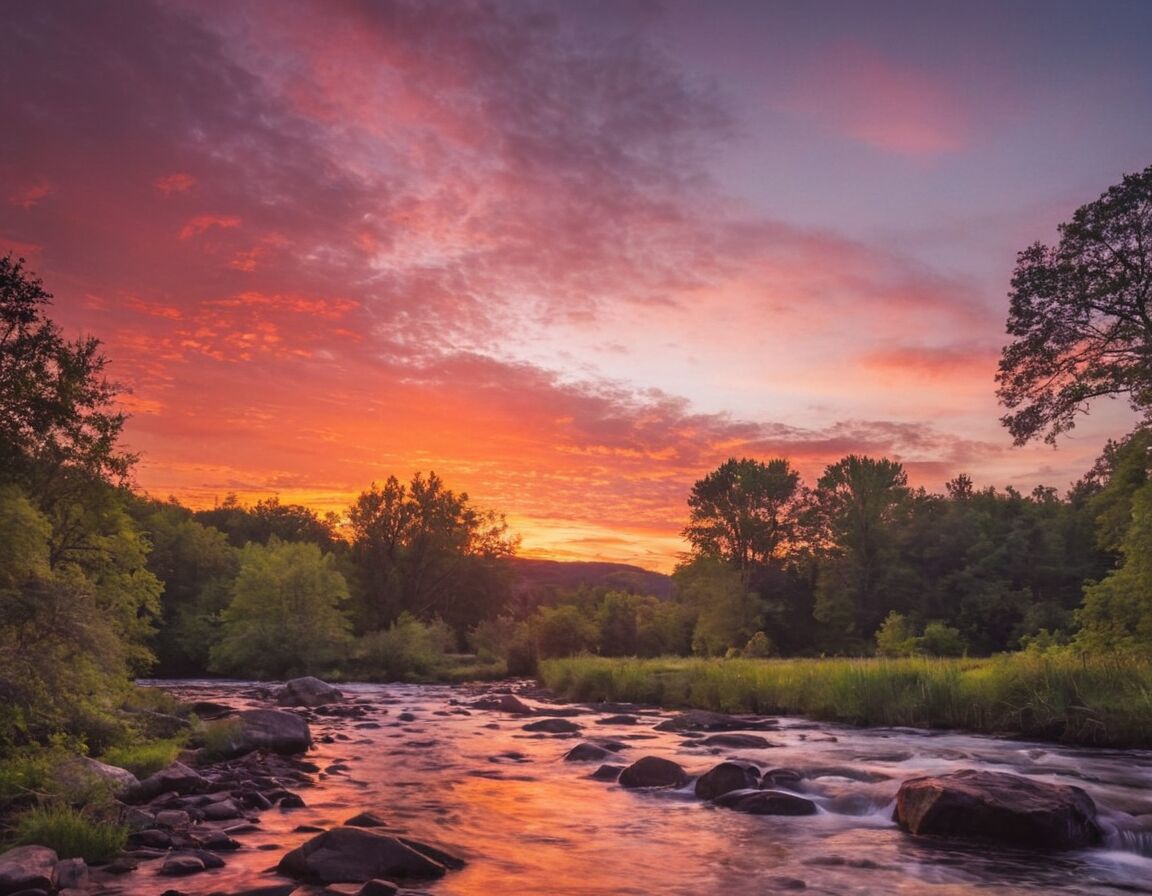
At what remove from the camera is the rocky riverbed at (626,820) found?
9.99 metres

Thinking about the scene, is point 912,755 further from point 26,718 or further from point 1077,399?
point 26,718

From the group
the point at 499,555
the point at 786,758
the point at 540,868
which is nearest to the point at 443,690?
the point at 786,758

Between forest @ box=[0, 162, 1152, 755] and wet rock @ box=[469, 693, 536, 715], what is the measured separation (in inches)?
592

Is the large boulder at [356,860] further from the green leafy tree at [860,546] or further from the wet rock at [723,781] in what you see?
the green leafy tree at [860,546]

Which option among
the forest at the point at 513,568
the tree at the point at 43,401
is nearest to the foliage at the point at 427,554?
the forest at the point at 513,568

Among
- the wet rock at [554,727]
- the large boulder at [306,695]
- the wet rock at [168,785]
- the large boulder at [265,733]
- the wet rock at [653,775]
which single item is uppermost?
the wet rock at [168,785]

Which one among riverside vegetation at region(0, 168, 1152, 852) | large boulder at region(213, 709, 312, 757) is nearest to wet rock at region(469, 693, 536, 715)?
riverside vegetation at region(0, 168, 1152, 852)

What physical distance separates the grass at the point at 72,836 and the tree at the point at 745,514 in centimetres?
7290

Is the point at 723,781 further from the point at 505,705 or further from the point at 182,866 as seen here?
the point at 505,705

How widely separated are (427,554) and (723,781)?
91966 mm

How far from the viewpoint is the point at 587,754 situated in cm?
2119

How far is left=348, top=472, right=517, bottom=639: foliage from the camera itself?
336ft

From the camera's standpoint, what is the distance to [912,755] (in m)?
20.1

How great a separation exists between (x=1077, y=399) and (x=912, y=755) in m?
15.7
